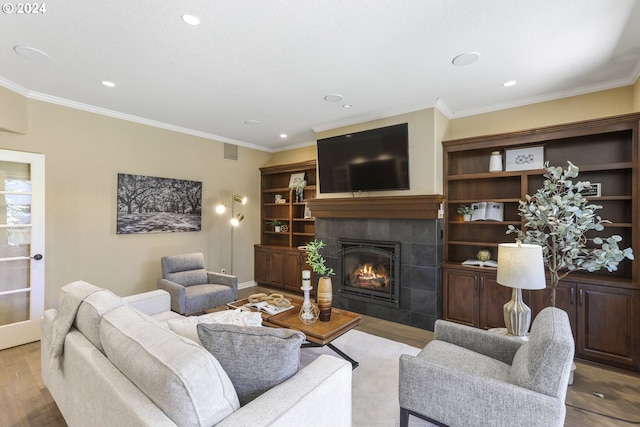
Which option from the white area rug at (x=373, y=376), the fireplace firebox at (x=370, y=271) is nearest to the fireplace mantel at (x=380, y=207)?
the fireplace firebox at (x=370, y=271)

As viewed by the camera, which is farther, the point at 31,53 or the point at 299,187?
the point at 299,187

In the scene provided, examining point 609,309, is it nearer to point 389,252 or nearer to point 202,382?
point 389,252

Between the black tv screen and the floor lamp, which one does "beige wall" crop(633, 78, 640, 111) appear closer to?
the black tv screen

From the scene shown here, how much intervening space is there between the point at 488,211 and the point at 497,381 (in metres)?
2.52

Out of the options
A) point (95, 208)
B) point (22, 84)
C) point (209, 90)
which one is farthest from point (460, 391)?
point (22, 84)

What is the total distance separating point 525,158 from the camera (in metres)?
3.50

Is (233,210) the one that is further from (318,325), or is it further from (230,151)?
(318,325)

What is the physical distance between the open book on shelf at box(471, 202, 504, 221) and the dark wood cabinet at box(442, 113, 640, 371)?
7cm

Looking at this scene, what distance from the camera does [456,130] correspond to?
160 inches

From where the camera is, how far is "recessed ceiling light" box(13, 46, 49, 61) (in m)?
2.44

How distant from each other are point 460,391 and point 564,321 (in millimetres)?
750

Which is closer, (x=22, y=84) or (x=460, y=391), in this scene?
(x=460, y=391)

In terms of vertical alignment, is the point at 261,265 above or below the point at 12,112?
below

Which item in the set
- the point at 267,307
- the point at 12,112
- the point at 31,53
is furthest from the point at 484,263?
the point at 12,112
